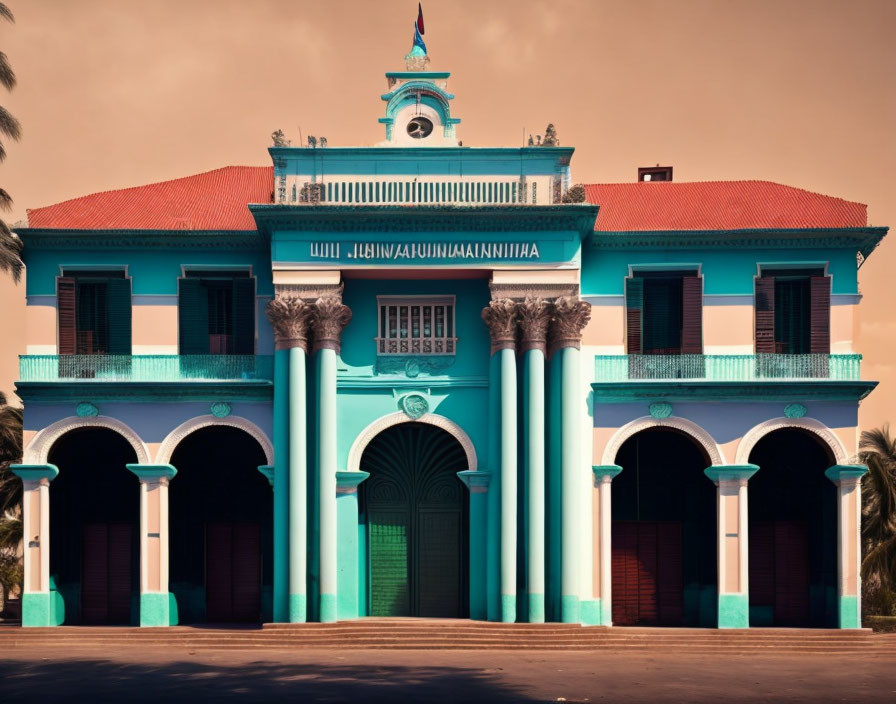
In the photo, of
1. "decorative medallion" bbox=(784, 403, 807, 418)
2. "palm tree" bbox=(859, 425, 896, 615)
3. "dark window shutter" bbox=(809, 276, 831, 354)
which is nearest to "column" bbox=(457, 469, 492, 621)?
"decorative medallion" bbox=(784, 403, 807, 418)

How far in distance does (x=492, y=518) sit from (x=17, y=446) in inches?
620

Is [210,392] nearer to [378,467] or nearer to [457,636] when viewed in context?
[378,467]

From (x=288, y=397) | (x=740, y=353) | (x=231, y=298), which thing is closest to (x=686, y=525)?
(x=740, y=353)

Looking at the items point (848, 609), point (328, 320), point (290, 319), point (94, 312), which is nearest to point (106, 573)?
point (94, 312)

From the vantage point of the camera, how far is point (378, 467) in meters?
33.6

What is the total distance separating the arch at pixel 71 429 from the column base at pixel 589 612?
36.0ft

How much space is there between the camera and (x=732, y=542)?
32250mm

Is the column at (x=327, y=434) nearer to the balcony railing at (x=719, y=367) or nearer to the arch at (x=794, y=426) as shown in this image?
the balcony railing at (x=719, y=367)

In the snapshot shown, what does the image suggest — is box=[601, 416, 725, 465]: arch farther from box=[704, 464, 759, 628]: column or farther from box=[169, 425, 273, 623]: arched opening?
box=[169, 425, 273, 623]: arched opening

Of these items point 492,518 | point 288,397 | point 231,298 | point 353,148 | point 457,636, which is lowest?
point 457,636

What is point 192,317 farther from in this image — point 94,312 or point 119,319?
point 94,312

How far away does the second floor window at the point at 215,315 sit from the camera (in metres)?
33.2

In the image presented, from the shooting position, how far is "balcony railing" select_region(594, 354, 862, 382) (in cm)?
3269

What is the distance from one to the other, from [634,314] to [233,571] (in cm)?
1207
